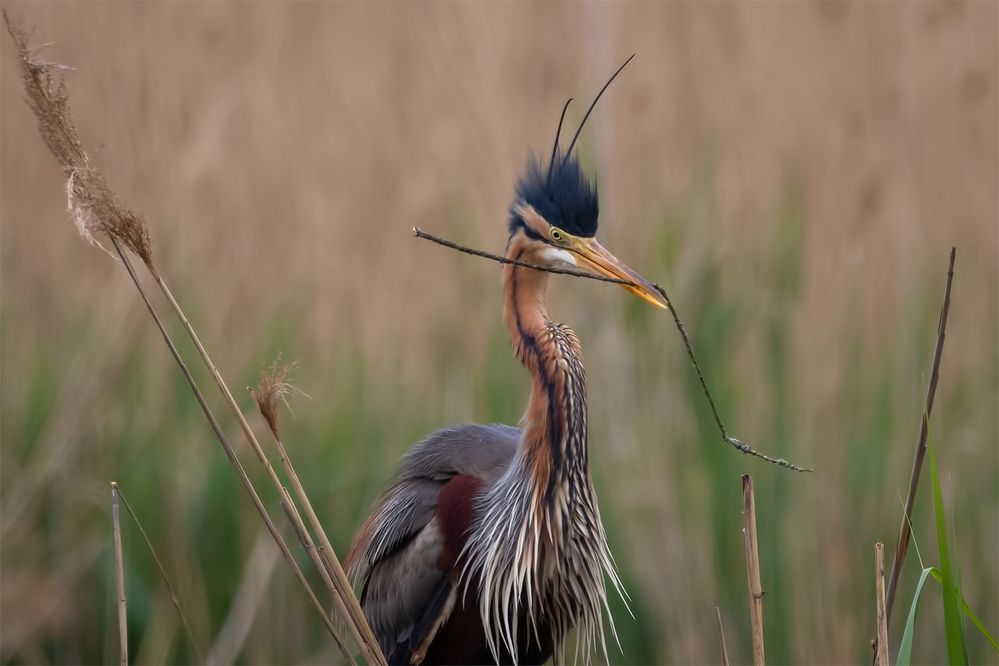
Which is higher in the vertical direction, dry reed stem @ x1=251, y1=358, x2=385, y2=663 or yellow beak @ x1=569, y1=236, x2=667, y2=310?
yellow beak @ x1=569, y1=236, x2=667, y2=310

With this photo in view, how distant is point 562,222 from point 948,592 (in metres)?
1.17

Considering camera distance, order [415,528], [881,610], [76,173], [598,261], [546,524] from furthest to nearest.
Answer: [415,528], [546,524], [598,261], [881,610], [76,173]

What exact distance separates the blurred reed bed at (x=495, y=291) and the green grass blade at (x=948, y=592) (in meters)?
1.38

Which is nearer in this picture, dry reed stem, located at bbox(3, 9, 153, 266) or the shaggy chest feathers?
dry reed stem, located at bbox(3, 9, 153, 266)

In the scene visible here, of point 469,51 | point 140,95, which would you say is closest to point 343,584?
point 140,95

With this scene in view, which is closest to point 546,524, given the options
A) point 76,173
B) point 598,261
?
point 598,261

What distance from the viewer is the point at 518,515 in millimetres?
2471

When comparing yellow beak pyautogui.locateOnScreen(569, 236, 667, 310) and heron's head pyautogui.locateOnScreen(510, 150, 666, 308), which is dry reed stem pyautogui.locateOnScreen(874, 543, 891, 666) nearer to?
yellow beak pyautogui.locateOnScreen(569, 236, 667, 310)

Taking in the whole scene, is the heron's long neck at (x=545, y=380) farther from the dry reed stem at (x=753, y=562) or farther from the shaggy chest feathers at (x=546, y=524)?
the dry reed stem at (x=753, y=562)

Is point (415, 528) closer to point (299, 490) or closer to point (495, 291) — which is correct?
point (495, 291)

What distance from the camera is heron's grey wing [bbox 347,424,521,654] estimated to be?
257 centimetres

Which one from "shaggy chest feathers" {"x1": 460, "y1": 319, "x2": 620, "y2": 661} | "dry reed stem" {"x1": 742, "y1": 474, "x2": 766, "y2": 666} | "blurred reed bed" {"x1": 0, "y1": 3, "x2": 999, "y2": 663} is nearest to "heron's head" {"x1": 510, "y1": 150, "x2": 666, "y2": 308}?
"shaggy chest feathers" {"x1": 460, "y1": 319, "x2": 620, "y2": 661}

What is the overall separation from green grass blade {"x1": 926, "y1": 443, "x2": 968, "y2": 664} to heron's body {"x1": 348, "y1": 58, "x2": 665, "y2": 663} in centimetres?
89

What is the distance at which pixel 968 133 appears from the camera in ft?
11.2
